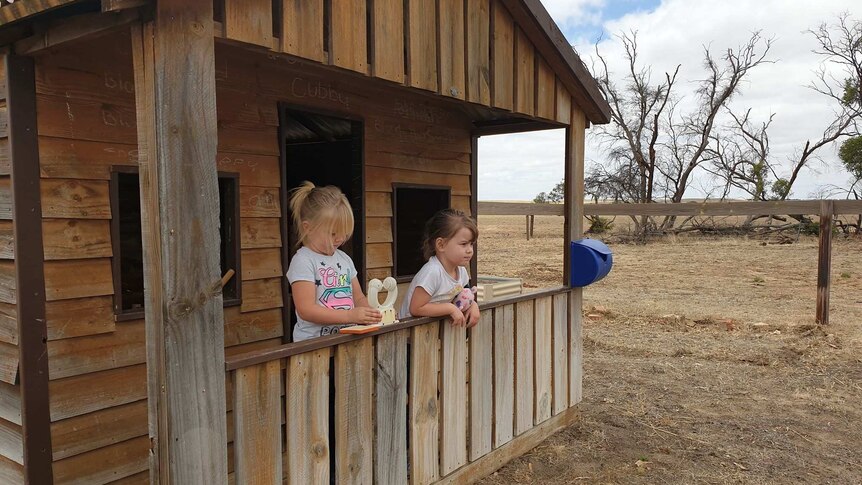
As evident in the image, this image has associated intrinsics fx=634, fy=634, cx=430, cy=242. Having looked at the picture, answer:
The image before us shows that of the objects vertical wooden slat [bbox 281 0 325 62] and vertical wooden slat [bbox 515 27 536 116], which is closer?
vertical wooden slat [bbox 281 0 325 62]

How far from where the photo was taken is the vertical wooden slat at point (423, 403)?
11.1ft

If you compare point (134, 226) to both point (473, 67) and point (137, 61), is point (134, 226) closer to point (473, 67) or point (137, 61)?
point (137, 61)

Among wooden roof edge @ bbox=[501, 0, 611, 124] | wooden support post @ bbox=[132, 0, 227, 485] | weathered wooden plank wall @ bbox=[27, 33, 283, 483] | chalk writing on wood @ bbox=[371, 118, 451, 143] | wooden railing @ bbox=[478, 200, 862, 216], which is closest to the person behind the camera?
wooden support post @ bbox=[132, 0, 227, 485]

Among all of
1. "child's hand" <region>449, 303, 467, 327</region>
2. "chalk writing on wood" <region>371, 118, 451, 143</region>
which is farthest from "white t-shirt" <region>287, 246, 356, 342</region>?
"chalk writing on wood" <region>371, 118, 451, 143</region>

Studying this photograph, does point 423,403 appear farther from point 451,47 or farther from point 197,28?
point 197,28

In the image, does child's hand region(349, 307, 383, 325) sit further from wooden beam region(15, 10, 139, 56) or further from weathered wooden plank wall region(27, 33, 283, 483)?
wooden beam region(15, 10, 139, 56)

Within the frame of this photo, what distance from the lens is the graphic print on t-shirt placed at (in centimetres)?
305

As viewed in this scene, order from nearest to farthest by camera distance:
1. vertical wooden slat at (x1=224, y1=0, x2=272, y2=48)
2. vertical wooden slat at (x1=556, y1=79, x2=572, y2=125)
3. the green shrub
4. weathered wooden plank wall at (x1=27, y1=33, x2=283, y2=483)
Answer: vertical wooden slat at (x1=224, y1=0, x2=272, y2=48)
weathered wooden plank wall at (x1=27, y1=33, x2=283, y2=483)
vertical wooden slat at (x1=556, y1=79, x2=572, y2=125)
the green shrub

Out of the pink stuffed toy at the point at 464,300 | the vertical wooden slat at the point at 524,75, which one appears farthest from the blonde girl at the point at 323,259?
the vertical wooden slat at the point at 524,75

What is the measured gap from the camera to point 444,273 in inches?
140

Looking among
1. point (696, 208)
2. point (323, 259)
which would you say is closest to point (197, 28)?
point (323, 259)

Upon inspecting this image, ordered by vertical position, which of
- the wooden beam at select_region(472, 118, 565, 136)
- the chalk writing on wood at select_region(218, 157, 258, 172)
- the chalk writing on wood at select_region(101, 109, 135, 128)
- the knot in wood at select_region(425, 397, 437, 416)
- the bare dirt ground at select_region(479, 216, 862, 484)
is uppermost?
the wooden beam at select_region(472, 118, 565, 136)

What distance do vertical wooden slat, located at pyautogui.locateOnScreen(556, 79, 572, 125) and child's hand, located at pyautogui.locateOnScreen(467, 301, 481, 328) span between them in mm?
1691

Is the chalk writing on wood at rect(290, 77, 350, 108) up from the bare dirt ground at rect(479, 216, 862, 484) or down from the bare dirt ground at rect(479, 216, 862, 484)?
up
